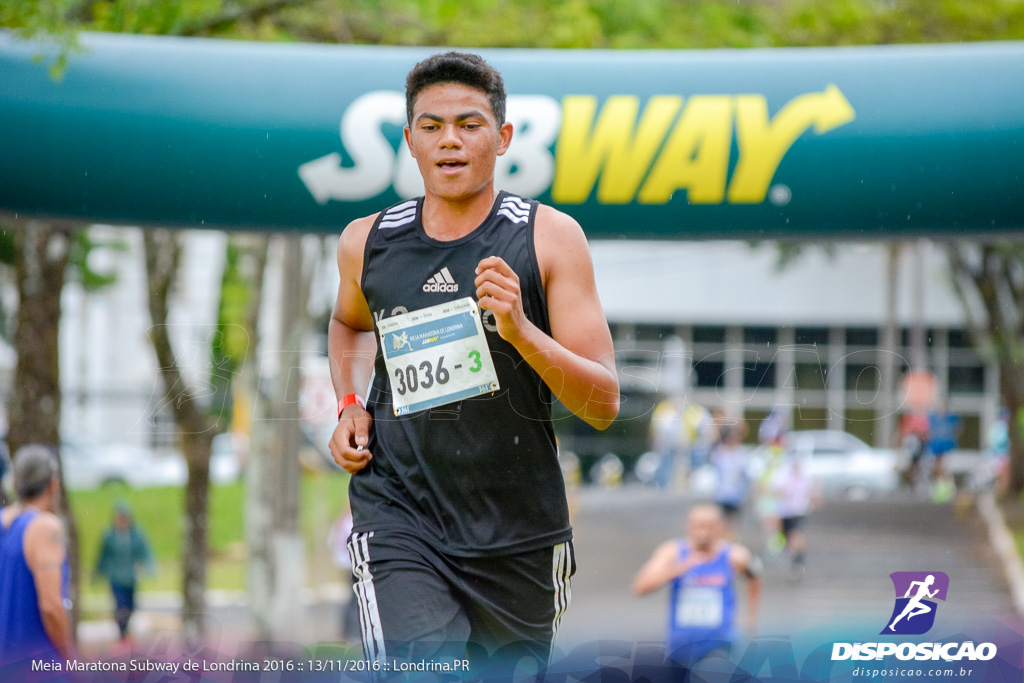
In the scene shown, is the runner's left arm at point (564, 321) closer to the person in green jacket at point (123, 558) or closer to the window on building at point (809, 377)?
the window on building at point (809, 377)

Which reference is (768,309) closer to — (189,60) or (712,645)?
(712,645)

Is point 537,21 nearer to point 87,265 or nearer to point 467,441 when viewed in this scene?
point 467,441

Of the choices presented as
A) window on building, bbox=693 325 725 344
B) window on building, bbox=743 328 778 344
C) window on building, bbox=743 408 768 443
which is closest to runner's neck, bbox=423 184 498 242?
window on building, bbox=743 408 768 443

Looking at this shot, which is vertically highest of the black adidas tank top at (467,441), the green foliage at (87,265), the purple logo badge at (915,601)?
the green foliage at (87,265)

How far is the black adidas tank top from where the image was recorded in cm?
247

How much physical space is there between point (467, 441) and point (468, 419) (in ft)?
0.19

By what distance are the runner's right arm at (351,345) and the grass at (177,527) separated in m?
10.1

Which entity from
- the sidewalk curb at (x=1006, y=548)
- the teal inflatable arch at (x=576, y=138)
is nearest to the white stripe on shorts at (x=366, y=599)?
the teal inflatable arch at (x=576, y=138)

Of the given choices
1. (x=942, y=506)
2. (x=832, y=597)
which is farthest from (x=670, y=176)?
(x=942, y=506)

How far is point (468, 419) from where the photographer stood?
8.23 feet

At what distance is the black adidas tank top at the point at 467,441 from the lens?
8.11 ft

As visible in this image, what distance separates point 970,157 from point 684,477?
15192 mm

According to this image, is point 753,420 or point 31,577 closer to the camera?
point 31,577

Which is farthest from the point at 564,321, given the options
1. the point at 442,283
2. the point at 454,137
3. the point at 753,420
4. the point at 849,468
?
the point at 753,420
